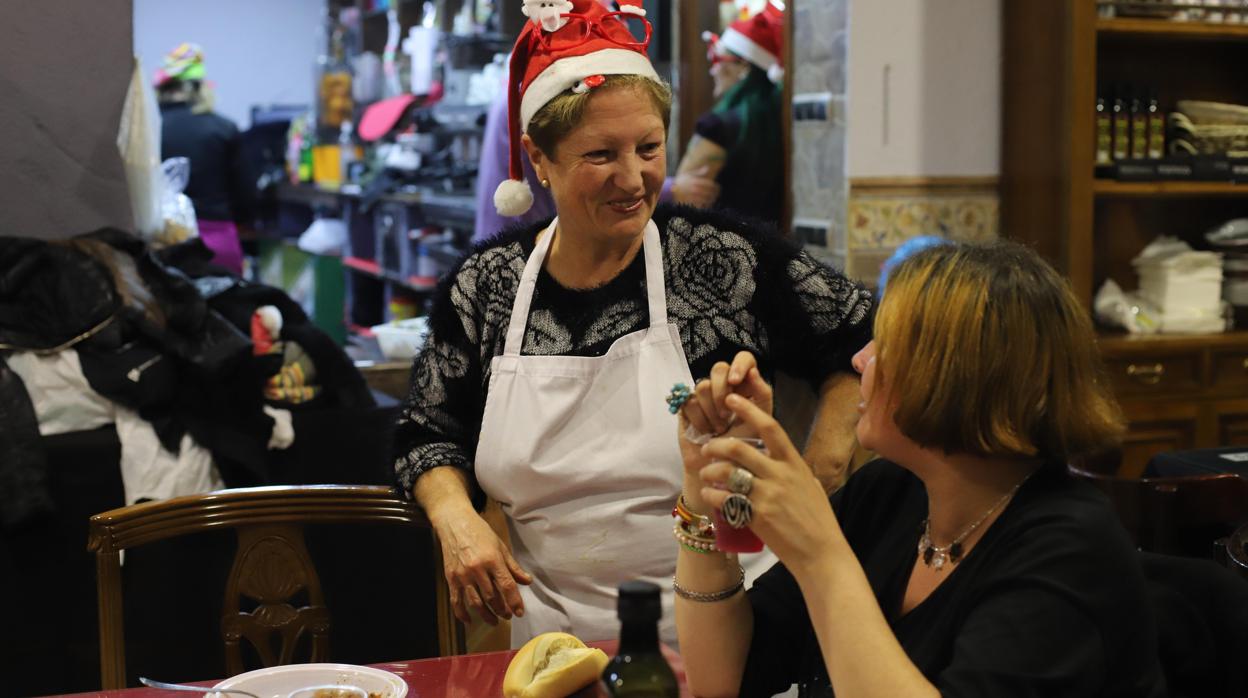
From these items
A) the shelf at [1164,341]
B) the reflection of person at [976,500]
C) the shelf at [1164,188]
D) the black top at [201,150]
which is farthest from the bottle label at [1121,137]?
the black top at [201,150]

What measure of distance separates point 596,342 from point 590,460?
0.60 feet

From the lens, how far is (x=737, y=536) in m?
1.33

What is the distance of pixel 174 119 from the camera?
6695mm

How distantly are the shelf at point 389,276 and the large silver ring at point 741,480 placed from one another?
492 centimetres

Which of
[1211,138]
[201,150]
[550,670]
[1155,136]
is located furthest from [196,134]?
[550,670]

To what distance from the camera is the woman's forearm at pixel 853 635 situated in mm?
1246

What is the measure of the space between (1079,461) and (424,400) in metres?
1.55

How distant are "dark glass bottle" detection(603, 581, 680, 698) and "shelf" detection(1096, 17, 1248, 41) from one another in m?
3.61

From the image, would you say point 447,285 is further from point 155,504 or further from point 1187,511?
point 1187,511

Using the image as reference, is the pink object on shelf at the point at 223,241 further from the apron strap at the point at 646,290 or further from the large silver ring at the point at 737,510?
the large silver ring at the point at 737,510

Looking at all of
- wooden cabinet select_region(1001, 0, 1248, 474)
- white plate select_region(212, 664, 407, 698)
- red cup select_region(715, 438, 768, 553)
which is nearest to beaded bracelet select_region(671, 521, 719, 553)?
red cup select_region(715, 438, 768, 553)

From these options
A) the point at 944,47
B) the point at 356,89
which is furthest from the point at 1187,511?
the point at 356,89

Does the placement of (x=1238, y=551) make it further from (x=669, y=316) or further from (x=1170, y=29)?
(x=1170, y=29)

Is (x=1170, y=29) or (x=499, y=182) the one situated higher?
(x=1170, y=29)
